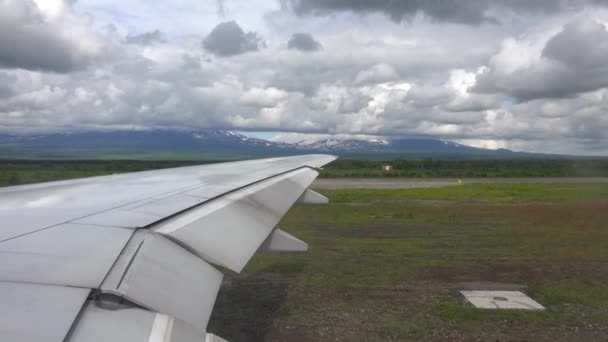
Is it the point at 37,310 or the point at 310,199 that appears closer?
the point at 37,310

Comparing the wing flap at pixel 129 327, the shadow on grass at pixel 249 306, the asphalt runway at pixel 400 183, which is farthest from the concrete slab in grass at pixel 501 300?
the asphalt runway at pixel 400 183

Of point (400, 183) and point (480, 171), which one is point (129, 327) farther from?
point (480, 171)

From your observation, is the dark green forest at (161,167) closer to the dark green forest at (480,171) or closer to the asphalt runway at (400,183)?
the dark green forest at (480,171)

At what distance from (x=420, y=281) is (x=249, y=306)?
9.52 ft

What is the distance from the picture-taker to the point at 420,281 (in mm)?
7711

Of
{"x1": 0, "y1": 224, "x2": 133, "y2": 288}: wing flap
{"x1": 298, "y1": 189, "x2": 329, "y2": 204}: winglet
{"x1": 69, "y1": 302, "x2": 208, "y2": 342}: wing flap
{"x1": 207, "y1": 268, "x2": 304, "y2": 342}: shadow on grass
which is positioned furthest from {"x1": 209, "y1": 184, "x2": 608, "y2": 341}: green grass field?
{"x1": 69, "y1": 302, "x2": 208, "y2": 342}: wing flap

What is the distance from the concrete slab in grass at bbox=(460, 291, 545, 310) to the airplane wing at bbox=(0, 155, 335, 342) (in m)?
4.15

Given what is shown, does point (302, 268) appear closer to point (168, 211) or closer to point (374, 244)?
point (374, 244)

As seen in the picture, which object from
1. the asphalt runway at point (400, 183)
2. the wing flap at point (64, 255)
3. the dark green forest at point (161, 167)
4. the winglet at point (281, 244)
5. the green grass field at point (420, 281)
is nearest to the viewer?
the wing flap at point (64, 255)

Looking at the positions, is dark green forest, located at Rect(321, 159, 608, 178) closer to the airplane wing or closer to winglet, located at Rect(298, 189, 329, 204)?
winglet, located at Rect(298, 189, 329, 204)

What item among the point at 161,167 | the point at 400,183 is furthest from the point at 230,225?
the point at 400,183

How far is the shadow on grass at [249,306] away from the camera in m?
5.62

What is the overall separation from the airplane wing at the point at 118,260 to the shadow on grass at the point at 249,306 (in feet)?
7.47

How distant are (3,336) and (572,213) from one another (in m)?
18.2
